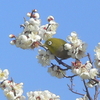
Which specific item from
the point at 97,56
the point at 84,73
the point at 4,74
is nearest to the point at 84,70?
the point at 84,73

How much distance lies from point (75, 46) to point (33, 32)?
0.61m

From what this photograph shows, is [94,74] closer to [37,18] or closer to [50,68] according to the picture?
[50,68]

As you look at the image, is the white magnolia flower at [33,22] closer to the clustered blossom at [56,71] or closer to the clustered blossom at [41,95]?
the clustered blossom at [56,71]

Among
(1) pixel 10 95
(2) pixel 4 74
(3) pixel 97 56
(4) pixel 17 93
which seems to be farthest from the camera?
(2) pixel 4 74

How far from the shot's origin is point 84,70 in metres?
4.21

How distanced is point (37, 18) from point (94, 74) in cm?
113

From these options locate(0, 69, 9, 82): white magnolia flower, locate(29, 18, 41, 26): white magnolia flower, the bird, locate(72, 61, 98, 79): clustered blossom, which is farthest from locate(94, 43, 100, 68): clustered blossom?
locate(0, 69, 9, 82): white magnolia flower

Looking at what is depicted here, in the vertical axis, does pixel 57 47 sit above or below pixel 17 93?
above

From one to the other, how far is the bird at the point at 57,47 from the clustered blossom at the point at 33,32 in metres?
0.12

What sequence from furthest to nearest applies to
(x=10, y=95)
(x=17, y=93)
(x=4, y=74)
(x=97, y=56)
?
(x=4, y=74)
(x=17, y=93)
(x=10, y=95)
(x=97, y=56)

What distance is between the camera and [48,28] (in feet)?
15.4

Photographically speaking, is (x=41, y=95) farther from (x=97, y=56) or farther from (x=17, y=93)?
(x=97, y=56)

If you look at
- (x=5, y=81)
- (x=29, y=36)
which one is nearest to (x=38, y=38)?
(x=29, y=36)

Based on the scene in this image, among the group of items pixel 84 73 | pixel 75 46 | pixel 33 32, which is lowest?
pixel 84 73
